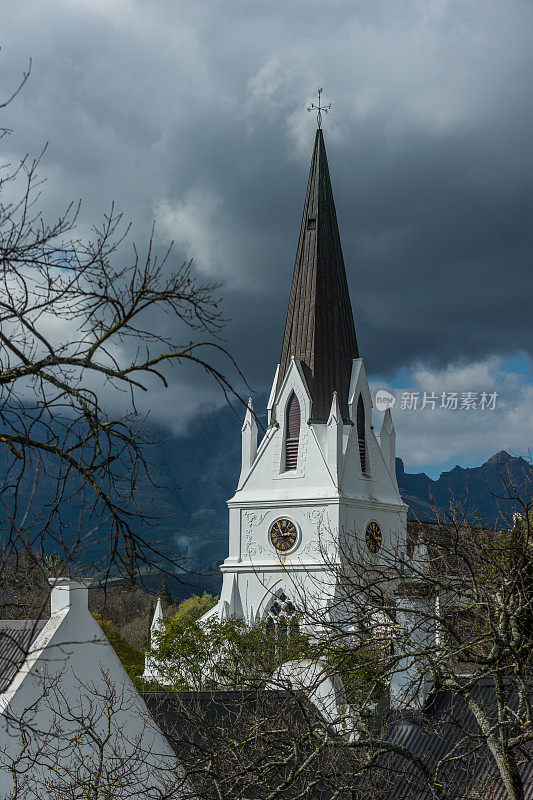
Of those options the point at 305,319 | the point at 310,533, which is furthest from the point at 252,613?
the point at 305,319

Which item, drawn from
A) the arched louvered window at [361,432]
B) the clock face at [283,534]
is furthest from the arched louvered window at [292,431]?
the arched louvered window at [361,432]

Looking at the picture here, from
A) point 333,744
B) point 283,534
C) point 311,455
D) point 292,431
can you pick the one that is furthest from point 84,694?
point 292,431

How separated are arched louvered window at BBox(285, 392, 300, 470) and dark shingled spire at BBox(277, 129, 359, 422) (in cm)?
105

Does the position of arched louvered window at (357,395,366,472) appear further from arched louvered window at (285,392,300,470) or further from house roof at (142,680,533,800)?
house roof at (142,680,533,800)

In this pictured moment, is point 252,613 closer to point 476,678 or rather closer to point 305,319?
point 305,319

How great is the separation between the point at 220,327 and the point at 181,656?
2798 centimetres

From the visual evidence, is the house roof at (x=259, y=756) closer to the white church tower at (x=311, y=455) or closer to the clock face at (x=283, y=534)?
the white church tower at (x=311, y=455)

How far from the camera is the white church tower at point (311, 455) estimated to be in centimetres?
5591

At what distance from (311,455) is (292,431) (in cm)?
190

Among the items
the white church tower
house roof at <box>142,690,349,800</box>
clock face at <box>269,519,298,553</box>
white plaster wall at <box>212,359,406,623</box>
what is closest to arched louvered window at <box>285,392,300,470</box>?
the white church tower

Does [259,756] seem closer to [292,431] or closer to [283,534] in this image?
[283,534]

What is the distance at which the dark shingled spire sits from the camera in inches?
2296

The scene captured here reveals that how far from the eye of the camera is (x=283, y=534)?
56781mm

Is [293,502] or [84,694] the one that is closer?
[84,694]
